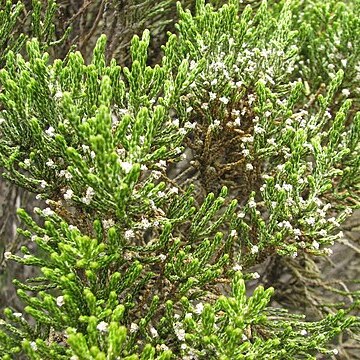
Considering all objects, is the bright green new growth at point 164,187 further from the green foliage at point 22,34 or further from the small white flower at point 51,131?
the green foliage at point 22,34

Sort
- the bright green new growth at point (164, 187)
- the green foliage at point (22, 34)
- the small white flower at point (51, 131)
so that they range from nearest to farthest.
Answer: the bright green new growth at point (164, 187)
the small white flower at point (51, 131)
the green foliage at point (22, 34)

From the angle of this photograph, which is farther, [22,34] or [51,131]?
[22,34]

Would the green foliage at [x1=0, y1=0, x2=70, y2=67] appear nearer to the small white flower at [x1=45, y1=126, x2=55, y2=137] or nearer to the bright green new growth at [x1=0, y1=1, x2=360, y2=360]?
the bright green new growth at [x1=0, y1=1, x2=360, y2=360]

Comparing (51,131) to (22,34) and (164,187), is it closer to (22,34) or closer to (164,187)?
(164,187)

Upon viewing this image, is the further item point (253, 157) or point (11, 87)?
point (253, 157)

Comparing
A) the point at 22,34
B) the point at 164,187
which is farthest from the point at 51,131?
the point at 22,34

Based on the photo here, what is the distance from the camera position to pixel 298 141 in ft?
8.20

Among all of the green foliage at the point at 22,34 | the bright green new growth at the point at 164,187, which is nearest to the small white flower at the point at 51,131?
the bright green new growth at the point at 164,187

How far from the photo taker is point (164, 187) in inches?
95.4

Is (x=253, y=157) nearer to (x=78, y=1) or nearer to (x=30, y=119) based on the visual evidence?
(x=30, y=119)

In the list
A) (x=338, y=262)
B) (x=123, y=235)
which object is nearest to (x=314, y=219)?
(x=123, y=235)

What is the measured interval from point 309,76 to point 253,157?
1310 millimetres

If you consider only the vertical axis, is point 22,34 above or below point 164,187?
above

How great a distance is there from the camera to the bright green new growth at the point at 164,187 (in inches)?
77.9
